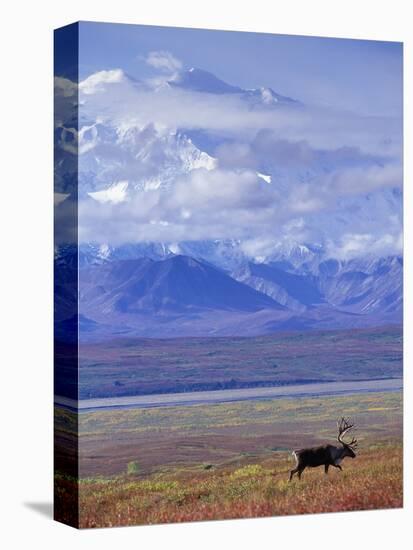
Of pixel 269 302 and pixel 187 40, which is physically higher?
pixel 187 40

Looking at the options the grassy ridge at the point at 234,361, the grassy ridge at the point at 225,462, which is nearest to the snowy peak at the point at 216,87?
the grassy ridge at the point at 234,361

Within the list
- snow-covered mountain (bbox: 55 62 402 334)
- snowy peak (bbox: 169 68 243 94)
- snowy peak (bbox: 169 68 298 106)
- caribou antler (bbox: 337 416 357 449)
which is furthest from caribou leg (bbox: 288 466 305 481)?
snowy peak (bbox: 169 68 243 94)

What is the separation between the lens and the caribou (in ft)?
70.9

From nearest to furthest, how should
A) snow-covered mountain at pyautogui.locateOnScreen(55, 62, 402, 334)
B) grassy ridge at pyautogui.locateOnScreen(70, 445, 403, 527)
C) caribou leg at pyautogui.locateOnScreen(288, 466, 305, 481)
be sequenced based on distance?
grassy ridge at pyautogui.locateOnScreen(70, 445, 403, 527) → snow-covered mountain at pyautogui.locateOnScreen(55, 62, 402, 334) → caribou leg at pyautogui.locateOnScreen(288, 466, 305, 481)

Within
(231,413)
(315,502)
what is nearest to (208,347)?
(231,413)

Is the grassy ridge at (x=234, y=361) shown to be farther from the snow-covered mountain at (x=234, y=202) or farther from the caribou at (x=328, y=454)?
the caribou at (x=328, y=454)

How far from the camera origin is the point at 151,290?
69.2 feet

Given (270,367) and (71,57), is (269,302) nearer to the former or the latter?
(270,367)

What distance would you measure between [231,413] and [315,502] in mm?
1480

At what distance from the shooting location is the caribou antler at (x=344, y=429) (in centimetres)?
2189

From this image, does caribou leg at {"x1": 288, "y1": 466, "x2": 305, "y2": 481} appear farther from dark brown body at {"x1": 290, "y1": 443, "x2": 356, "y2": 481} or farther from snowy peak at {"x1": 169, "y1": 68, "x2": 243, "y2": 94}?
snowy peak at {"x1": 169, "y1": 68, "x2": 243, "y2": 94}

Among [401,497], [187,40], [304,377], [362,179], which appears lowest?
[401,497]

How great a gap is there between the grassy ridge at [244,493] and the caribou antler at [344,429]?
184mm

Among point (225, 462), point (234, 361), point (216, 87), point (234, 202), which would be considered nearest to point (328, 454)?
point (225, 462)
